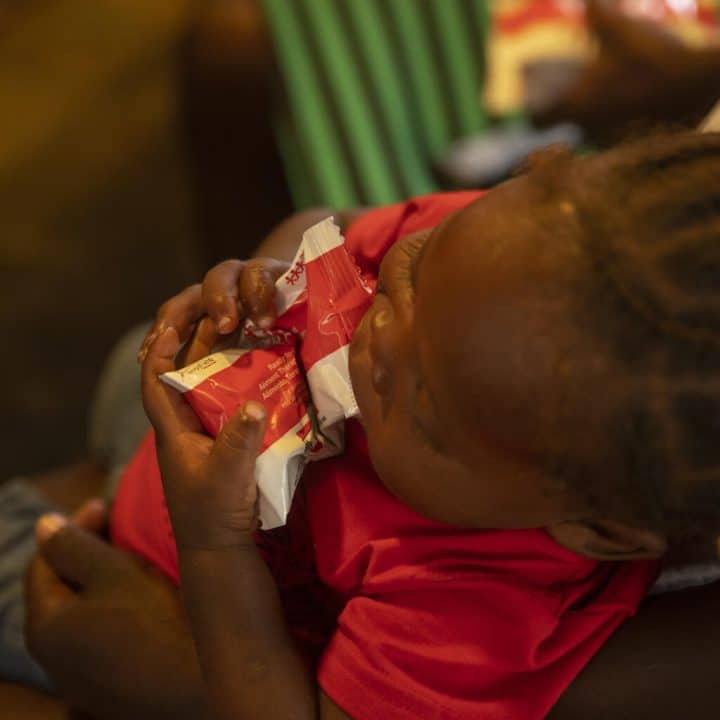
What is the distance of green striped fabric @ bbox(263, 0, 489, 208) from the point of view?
158 centimetres

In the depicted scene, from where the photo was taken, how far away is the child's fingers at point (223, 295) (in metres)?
0.80

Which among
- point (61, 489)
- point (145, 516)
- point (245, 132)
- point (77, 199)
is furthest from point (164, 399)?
point (77, 199)

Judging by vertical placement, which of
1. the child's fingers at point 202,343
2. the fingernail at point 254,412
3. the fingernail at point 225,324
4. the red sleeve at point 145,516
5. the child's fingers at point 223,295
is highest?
the child's fingers at point 223,295

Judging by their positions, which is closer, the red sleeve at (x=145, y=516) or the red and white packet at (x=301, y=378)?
the red and white packet at (x=301, y=378)

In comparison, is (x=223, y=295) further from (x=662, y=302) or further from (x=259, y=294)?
(x=662, y=302)

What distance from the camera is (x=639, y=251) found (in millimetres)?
564

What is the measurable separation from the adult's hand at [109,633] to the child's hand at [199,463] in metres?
0.13

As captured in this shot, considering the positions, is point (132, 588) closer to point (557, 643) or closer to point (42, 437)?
point (557, 643)

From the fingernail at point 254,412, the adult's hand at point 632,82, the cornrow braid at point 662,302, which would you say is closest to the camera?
the cornrow braid at point 662,302

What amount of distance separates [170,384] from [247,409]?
10 centimetres

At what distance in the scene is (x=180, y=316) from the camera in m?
0.86

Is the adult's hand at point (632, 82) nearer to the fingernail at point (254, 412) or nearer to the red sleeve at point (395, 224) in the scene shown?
the red sleeve at point (395, 224)

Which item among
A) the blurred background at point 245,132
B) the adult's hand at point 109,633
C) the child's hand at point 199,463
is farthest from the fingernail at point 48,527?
the blurred background at point 245,132

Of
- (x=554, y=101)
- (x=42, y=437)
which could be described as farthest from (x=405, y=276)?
(x=42, y=437)
